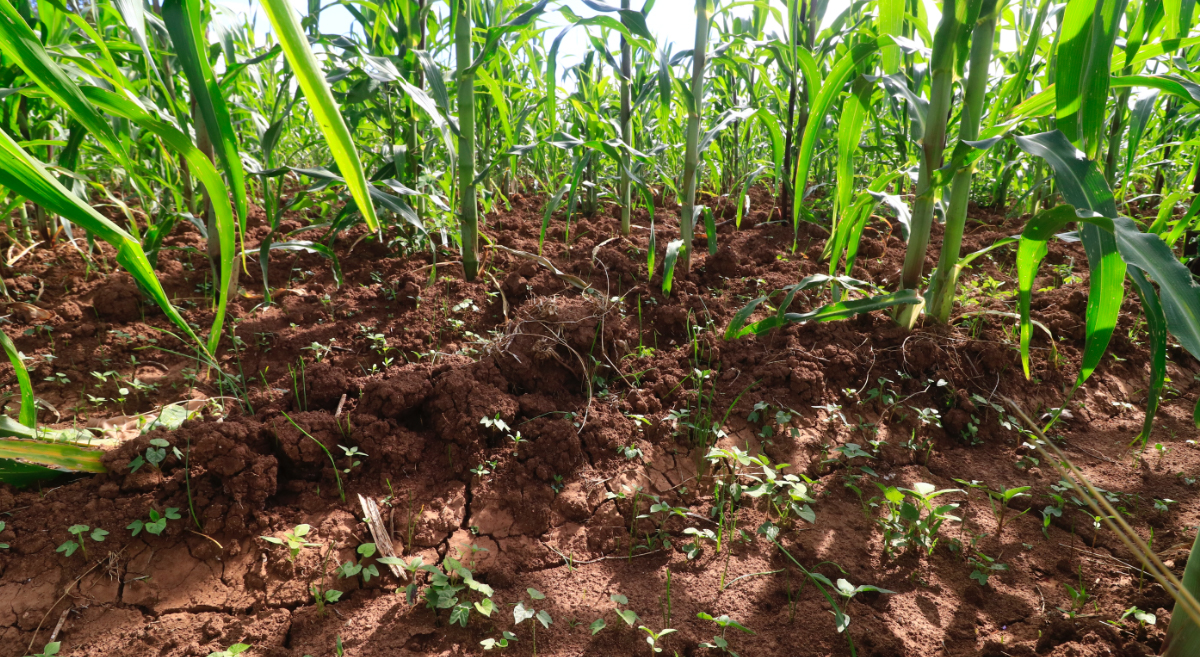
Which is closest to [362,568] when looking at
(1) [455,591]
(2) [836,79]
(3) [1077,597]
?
(1) [455,591]

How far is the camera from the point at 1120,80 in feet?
4.17

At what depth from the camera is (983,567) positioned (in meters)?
1.23

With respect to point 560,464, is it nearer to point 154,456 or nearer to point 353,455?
point 353,455

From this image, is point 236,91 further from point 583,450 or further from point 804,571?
point 804,571

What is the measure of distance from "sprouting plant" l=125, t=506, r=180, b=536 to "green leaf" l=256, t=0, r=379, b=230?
1010 millimetres

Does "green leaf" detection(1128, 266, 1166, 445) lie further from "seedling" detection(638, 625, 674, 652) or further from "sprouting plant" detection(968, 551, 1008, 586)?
"seedling" detection(638, 625, 674, 652)

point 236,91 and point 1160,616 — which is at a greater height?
point 236,91

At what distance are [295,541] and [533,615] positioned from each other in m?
0.53

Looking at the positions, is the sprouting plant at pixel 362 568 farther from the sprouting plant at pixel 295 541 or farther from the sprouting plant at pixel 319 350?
the sprouting plant at pixel 319 350

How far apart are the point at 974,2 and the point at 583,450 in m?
1.49

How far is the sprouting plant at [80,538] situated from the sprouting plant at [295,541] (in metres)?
0.31

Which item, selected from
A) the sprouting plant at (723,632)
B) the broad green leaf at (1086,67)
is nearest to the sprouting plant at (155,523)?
the sprouting plant at (723,632)

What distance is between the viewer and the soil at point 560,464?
1.12m

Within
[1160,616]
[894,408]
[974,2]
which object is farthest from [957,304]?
[1160,616]
